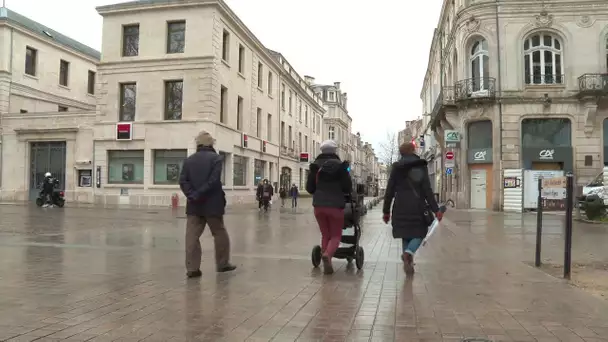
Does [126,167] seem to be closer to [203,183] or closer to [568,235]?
[203,183]

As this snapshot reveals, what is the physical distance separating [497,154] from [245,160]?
56.2 ft

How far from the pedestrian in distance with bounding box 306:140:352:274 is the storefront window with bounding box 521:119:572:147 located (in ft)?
75.1

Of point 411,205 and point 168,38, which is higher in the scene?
point 168,38

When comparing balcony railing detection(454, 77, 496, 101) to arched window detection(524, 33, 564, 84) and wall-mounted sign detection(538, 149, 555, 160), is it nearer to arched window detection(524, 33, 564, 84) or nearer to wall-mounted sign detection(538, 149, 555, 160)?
arched window detection(524, 33, 564, 84)

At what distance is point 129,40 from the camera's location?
30672 mm

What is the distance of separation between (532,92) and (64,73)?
34.3 meters

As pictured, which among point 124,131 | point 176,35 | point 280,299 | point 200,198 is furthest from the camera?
point 176,35

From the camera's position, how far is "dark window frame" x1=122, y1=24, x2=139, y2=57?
30406 millimetres

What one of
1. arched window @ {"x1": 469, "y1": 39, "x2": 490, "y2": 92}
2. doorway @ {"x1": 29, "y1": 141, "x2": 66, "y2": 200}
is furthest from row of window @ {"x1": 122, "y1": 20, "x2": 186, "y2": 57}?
Answer: arched window @ {"x1": 469, "y1": 39, "x2": 490, "y2": 92}

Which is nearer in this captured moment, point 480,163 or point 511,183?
point 511,183

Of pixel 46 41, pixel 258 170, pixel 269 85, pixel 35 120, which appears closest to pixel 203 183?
pixel 35 120

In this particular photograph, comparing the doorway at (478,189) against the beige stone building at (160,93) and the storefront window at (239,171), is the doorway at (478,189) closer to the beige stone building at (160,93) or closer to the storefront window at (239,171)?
the beige stone building at (160,93)

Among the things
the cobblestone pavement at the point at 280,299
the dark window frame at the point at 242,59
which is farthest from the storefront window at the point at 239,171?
the cobblestone pavement at the point at 280,299

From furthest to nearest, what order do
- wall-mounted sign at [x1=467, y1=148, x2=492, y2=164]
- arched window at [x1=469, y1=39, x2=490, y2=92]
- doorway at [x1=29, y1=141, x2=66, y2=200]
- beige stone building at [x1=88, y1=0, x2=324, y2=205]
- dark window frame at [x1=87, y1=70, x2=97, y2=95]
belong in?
dark window frame at [x1=87, y1=70, x2=97, y2=95] → doorway at [x1=29, y1=141, x2=66, y2=200] → beige stone building at [x1=88, y1=0, x2=324, y2=205] → arched window at [x1=469, y1=39, x2=490, y2=92] → wall-mounted sign at [x1=467, y1=148, x2=492, y2=164]
